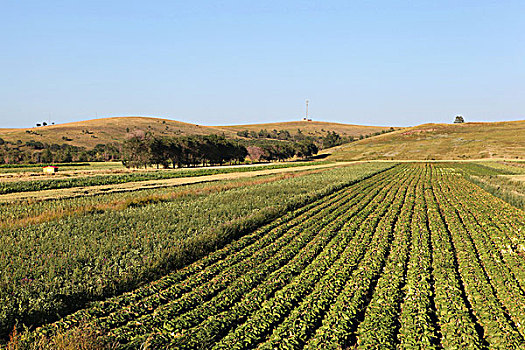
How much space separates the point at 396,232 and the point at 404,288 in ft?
22.4

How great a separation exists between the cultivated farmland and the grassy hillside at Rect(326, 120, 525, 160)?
342 ft

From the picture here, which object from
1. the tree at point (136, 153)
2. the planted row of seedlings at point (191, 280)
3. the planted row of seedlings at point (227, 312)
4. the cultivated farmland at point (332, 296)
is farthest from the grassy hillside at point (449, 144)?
the planted row of seedlings at point (227, 312)

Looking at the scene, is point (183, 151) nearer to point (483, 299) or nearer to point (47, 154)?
point (47, 154)

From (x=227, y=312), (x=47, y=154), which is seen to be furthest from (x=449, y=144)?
(x=227, y=312)

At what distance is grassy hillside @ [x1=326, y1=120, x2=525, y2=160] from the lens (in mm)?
105562

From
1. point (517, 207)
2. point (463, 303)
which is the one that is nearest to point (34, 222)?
point (463, 303)

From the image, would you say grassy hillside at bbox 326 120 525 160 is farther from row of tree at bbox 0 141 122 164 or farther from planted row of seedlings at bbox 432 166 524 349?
planted row of seedlings at bbox 432 166 524 349

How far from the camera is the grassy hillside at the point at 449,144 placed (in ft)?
346

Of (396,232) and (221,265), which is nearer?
(221,265)

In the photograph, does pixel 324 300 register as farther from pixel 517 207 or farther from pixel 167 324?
pixel 517 207

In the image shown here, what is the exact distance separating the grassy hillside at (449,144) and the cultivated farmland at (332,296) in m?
104

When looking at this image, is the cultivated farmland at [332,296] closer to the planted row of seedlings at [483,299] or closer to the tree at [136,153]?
the planted row of seedlings at [483,299]

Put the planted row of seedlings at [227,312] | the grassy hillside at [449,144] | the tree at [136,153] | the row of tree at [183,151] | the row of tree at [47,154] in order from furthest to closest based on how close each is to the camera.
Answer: the grassy hillside at [449,144] → the row of tree at [47,154] → the row of tree at [183,151] → the tree at [136,153] → the planted row of seedlings at [227,312]

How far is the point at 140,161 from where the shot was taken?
8050cm
